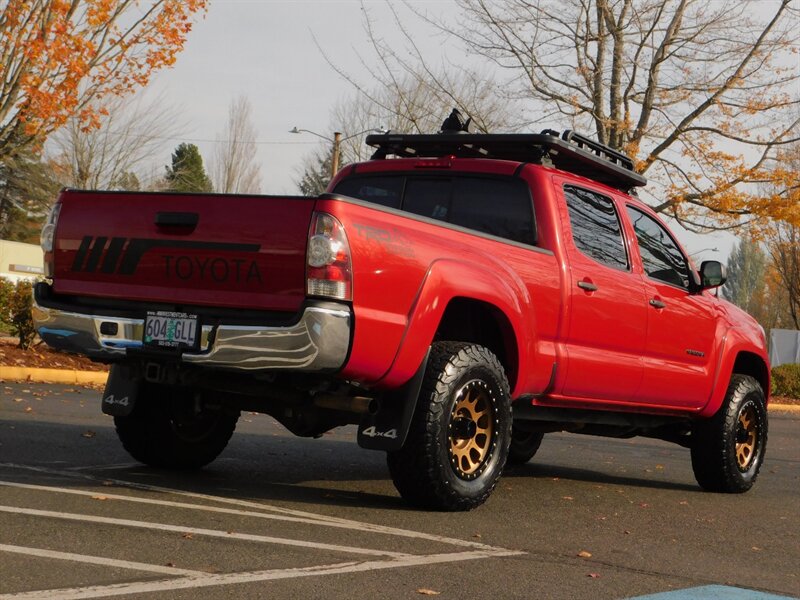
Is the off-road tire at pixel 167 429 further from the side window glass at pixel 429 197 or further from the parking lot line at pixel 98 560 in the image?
the parking lot line at pixel 98 560

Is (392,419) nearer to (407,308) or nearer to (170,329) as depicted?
(407,308)

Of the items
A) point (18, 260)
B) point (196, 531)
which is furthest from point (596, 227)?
point (18, 260)

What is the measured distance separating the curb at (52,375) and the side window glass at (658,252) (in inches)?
328

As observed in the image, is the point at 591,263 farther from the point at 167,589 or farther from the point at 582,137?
the point at 167,589

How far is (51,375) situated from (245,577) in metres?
10.6

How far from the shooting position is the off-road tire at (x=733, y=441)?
863 cm

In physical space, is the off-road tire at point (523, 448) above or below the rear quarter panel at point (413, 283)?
below

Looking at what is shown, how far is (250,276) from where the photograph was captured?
5.76 meters

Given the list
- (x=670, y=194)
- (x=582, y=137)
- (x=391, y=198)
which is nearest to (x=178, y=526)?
(x=391, y=198)

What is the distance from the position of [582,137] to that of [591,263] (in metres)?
0.94

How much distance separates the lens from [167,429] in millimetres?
7246

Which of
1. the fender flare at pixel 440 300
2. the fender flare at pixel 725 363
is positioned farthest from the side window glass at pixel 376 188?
the fender flare at pixel 725 363

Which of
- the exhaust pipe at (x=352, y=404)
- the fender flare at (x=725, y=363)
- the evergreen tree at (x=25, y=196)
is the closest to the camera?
the exhaust pipe at (x=352, y=404)

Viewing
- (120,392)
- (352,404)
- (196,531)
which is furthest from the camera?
Result: (120,392)
